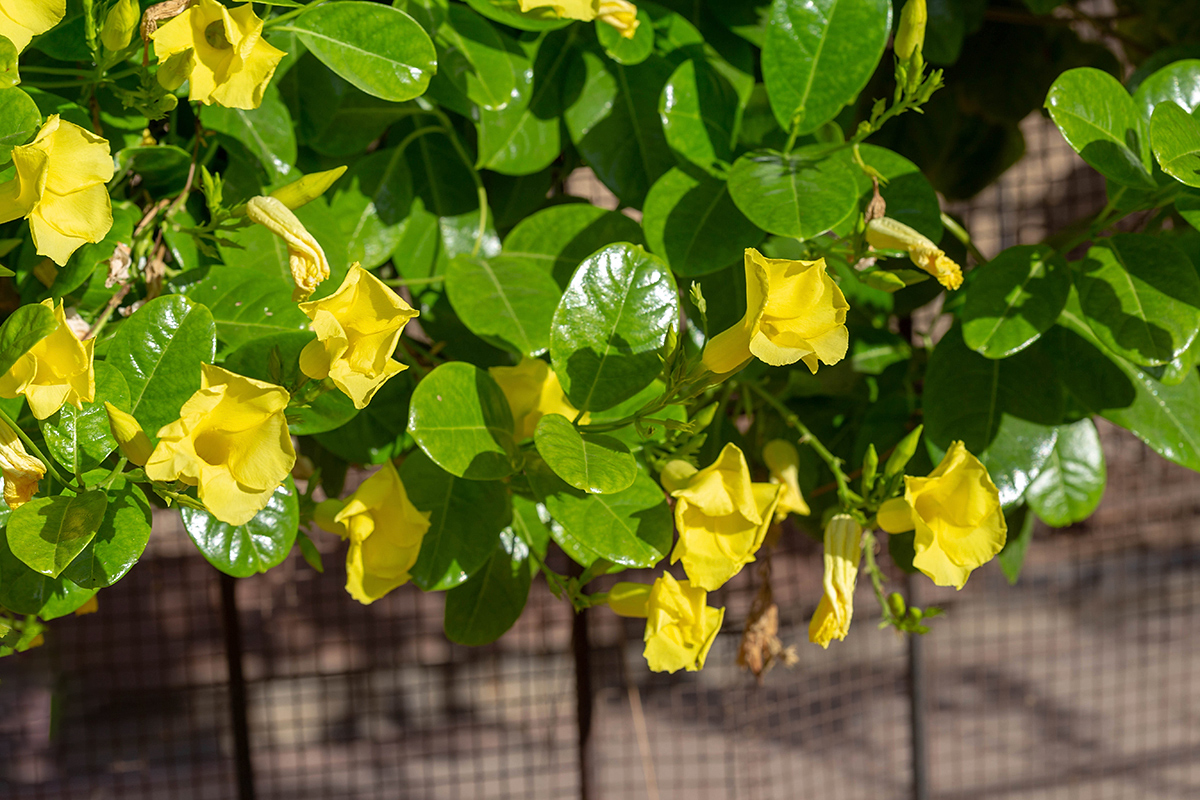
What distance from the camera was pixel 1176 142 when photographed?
17.1 inches

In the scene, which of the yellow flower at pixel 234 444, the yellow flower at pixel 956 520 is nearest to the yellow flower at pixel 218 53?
the yellow flower at pixel 234 444

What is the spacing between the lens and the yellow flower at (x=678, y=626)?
18.1 inches

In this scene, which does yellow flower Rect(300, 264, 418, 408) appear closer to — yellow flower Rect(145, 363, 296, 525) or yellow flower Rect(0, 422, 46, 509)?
yellow flower Rect(145, 363, 296, 525)

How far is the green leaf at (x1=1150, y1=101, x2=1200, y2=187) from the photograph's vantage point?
0.42 metres

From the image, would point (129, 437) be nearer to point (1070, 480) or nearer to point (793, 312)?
point (793, 312)

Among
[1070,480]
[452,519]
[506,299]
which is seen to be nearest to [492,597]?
[452,519]

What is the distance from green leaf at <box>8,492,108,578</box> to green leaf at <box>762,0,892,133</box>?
421mm

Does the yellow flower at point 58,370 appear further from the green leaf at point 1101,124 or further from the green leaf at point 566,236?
the green leaf at point 1101,124

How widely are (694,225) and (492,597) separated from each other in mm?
268

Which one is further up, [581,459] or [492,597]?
[581,459]

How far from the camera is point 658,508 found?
18.0 inches

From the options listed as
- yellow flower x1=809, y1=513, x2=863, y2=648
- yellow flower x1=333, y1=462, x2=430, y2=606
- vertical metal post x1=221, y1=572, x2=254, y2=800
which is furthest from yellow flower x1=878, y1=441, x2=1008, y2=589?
vertical metal post x1=221, y1=572, x2=254, y2=800

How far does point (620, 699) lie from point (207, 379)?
147 centimetres

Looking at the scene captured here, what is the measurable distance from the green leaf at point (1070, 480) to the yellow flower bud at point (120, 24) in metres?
0.61
